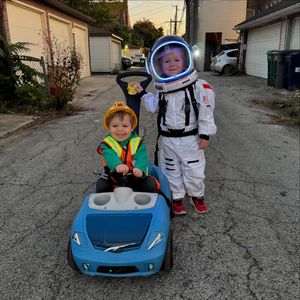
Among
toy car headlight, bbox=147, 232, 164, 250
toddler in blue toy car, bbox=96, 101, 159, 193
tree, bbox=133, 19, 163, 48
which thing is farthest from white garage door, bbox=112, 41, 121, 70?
tree, bbox=133, 19, 163, 48

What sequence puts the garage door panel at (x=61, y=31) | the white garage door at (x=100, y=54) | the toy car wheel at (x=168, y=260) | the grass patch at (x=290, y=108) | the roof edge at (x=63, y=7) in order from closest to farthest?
the toy car wheel at (x=168, y=260), the grass patch at (x=290, y=108), the roof edge at (x=63, y=7), the garage door panel at (x=61, y=31), the white garage door at (x=100, y=54)

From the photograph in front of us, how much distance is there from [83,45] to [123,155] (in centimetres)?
1965

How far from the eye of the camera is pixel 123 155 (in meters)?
2.78

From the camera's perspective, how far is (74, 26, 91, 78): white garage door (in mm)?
19447

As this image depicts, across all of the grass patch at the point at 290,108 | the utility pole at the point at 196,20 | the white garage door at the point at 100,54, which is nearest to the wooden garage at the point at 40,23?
the white garage door at the point at 100,54

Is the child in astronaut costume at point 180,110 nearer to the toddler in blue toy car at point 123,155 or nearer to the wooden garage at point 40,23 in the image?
the toddler in blue toy car at point 123,155

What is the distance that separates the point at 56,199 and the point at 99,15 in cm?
3374

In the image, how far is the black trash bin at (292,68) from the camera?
12.0m

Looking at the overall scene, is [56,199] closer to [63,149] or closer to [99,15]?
[63,149]

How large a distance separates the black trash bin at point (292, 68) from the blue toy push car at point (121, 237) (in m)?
11.4

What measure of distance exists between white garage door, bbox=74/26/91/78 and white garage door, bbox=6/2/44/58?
588 cm

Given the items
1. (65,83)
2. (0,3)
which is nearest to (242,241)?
(65,83)

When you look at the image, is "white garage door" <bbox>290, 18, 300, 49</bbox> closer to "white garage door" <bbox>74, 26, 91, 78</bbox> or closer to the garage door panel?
the garage door panel

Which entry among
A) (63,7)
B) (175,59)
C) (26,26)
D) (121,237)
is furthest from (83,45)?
(121,237)
